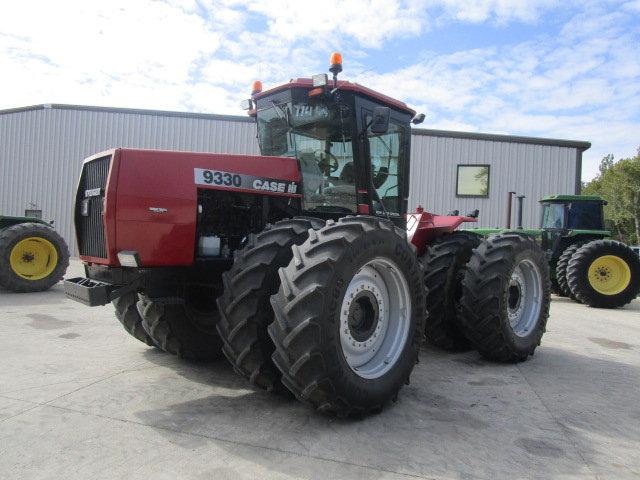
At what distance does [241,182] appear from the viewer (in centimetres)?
395

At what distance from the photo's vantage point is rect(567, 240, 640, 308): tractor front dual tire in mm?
10398

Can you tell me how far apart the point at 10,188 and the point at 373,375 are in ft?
67.6

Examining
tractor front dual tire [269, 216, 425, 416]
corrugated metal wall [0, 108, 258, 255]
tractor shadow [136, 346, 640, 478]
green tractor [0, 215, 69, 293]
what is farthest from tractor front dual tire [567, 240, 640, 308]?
corrugated metal wall [0, 108, 258, 255]

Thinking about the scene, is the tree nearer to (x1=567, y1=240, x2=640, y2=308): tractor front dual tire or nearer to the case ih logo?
(x1=567, y1=240, x2=640, y2=308): tractor front dual tire

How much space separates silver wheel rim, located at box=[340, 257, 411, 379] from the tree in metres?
46.1

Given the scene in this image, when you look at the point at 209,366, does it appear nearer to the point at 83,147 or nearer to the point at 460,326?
the point at 460,326

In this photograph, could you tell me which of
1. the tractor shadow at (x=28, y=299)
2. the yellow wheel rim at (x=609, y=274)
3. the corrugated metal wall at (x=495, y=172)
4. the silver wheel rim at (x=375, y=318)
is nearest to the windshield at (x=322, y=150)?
the silver wheel rim at (x=375, y=318)

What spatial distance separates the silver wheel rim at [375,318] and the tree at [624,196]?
46.1 meters

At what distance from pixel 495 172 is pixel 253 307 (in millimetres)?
15914

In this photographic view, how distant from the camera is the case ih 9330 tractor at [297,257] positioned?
3.11 meters

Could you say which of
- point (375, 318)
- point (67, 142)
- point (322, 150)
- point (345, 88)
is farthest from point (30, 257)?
point (67, 142)

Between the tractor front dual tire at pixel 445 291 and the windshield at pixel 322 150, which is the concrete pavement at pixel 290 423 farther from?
the windshield at pixel 322 150

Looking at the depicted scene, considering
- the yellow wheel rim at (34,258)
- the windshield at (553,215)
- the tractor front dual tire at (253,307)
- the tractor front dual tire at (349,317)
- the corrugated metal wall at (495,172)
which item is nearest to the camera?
the tractor front dual tire at (349,317)

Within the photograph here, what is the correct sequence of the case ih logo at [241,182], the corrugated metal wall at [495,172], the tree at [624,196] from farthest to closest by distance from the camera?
the tree at [624,196] < the corrugated metal wall at [495,172] < the case ih logo at [241,182]
